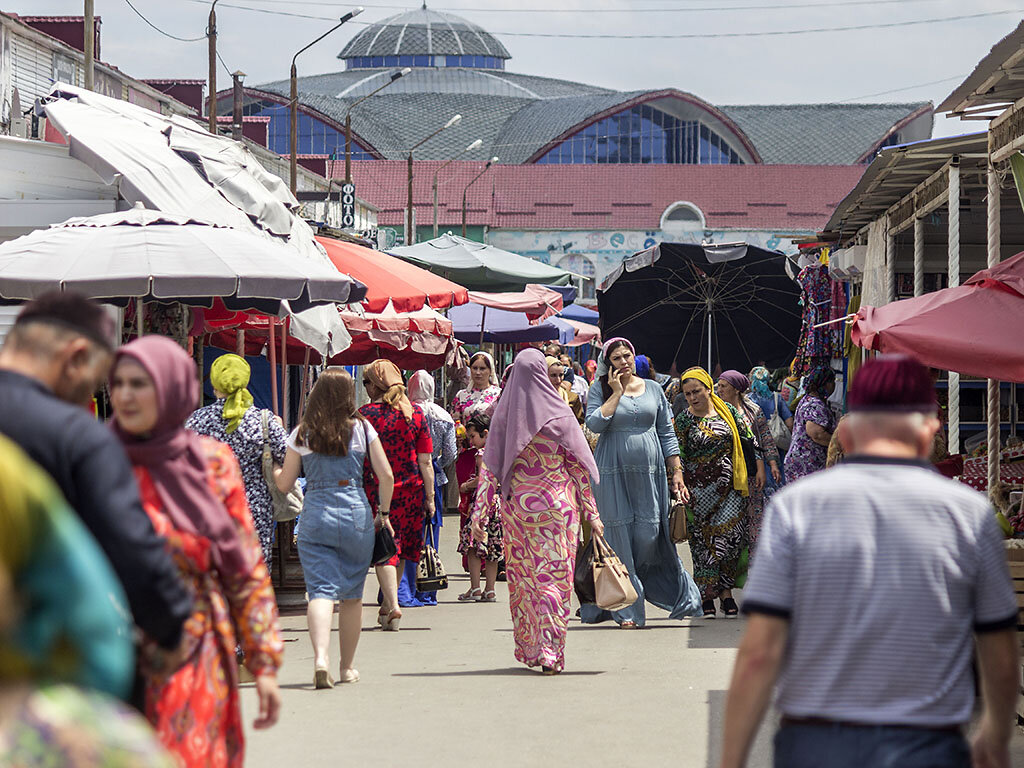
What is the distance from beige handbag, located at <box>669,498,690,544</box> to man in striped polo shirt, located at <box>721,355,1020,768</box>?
6.91 meters

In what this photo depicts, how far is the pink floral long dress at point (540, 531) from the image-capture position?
354 inches

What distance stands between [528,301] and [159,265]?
37.5 feet

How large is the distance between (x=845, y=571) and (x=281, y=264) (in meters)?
5.26

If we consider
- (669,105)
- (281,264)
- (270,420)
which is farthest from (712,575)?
(669,105)

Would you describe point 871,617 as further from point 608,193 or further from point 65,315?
point 608,193

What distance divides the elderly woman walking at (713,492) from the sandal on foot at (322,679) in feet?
11.5

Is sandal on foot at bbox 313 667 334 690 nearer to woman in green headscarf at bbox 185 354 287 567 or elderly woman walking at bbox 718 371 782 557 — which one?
woman in green headscarf at bbox 185 354 287 567

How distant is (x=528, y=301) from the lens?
63.2 ft

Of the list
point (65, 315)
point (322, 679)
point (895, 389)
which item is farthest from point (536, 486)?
point (65, 315)

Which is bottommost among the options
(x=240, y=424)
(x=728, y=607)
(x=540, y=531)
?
(x=728, y=607)

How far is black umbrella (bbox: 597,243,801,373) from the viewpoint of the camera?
60.3 ft

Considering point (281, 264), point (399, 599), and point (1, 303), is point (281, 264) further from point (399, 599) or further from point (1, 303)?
point (399, 599)

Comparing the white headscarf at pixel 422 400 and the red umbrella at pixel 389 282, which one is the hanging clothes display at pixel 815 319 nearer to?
the red umbrella at pixel 389 282

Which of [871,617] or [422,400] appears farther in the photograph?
[422,400]
